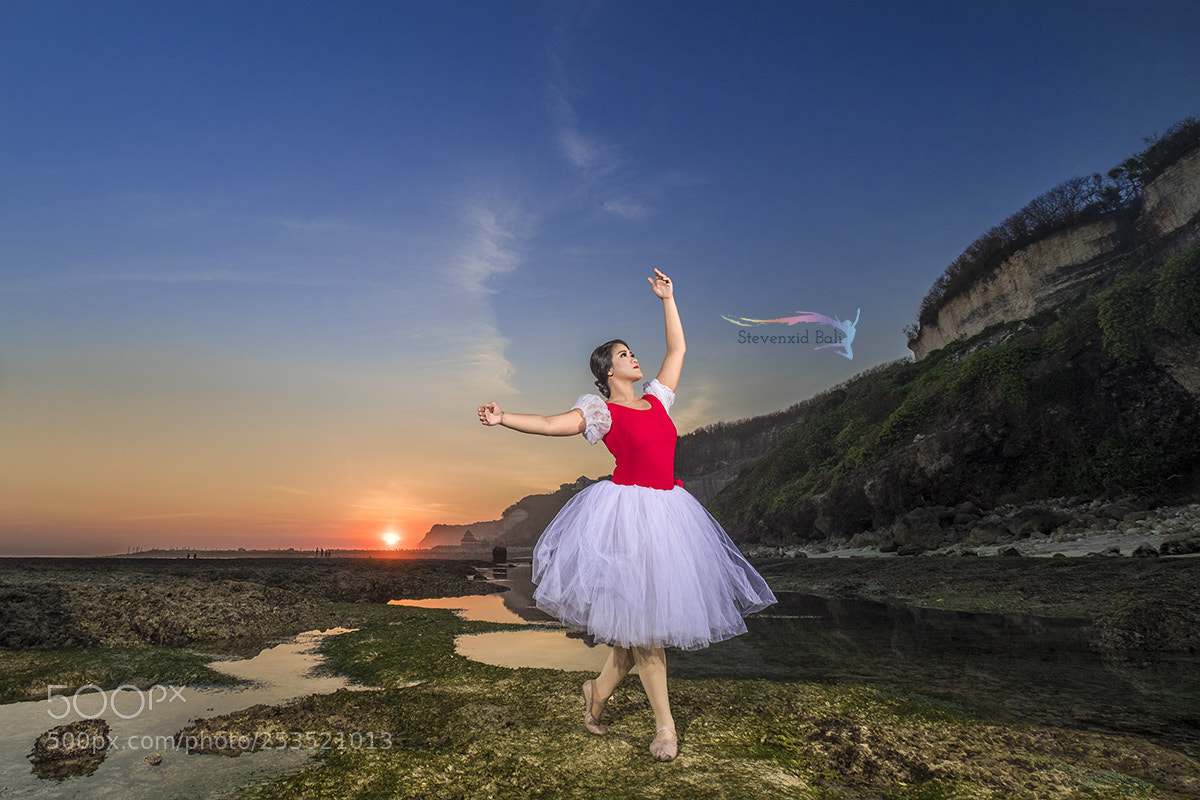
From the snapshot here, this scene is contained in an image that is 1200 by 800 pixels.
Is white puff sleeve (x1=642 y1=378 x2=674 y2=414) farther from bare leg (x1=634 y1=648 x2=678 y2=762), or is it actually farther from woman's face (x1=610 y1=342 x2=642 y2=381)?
bare leg (x1=634 y1=648 x2=678 y2=762)

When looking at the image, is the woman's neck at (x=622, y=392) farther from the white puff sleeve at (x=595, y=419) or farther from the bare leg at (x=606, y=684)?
the bare leg at (x=606, y=684)

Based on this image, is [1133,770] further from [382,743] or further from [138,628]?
[138,628]

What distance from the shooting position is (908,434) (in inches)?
1215

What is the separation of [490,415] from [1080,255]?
49917mm

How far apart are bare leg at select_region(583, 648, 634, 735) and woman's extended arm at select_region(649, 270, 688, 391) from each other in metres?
1.95

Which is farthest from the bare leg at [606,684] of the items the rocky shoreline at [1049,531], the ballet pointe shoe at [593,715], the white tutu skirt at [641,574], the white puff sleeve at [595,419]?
the rocky shoreline at [1049,531]

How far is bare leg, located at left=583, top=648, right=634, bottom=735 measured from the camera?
12.0 ft

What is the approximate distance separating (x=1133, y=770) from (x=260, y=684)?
6.19 meters

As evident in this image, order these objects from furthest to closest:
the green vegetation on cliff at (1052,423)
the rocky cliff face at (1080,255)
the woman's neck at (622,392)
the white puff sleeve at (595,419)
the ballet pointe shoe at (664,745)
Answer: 1. the rocky cliff face at (1080,255)
2. the green vegetation on cliff at (1052,423)
3. the woman's neck at (622,392)
4. the white puff sleeve at (595,419)
5. the ballet pointe shoe at (664,745)

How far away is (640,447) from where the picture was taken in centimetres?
392

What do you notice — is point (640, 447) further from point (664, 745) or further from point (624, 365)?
point (664, 745)

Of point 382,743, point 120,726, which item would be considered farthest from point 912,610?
point 120,726

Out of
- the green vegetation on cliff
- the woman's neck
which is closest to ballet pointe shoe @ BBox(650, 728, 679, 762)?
the woman's neck

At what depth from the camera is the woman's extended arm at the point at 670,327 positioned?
Answer: 439 centimetres
